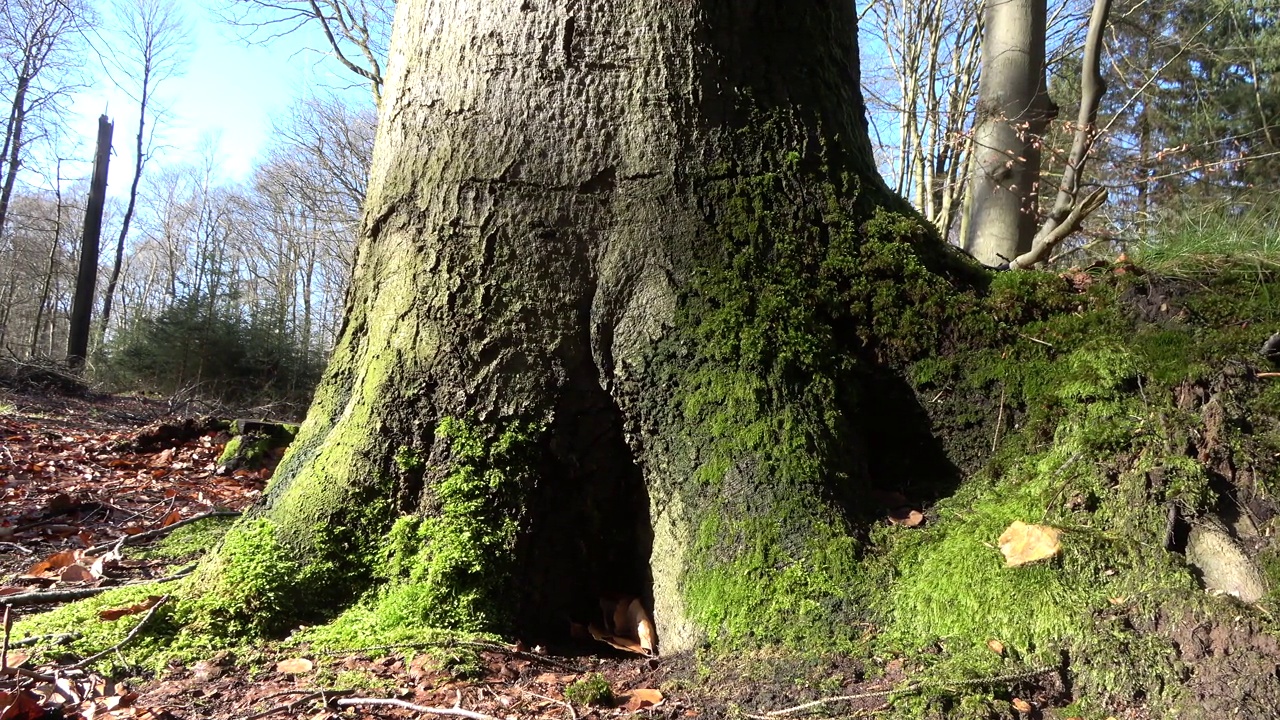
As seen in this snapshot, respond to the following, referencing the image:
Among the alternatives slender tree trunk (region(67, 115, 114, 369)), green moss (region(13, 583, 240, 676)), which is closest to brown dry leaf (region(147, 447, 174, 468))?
green moss (region(13, 583, 240, 676))

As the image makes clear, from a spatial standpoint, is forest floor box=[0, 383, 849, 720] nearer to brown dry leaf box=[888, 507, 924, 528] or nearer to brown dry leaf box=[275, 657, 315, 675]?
brown dry leaf box=[275, 657, 315, 675]

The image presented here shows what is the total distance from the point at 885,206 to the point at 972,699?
1768 millimetres

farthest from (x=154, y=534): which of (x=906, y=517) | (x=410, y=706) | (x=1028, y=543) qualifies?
(x=1028, y=543)

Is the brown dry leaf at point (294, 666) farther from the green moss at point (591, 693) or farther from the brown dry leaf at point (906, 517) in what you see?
the brown dry leaf at point (906, 517)

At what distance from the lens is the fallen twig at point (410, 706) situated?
1.70 meters

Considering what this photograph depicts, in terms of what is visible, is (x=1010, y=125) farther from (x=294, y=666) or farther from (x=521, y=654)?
(x=294, y=666)

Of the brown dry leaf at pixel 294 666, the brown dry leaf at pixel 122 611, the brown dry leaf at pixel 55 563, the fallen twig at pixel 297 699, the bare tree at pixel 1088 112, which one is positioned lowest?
the brown dry leaf at pixel 55 563

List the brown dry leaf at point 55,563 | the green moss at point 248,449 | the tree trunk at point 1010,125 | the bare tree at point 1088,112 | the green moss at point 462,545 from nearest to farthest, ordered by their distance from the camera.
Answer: the green moss at point 462,545 < the brown dry leaf at point 55,563 < the bare tree at point 1088,112 < the green moss at point 248,449 < the tree trunk at point 1010,125

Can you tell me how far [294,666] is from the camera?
2004mm

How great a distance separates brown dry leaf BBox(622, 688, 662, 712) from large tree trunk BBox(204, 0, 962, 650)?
0.83ft

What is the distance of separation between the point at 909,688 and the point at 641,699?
656 mm

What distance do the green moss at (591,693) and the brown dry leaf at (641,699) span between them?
51 mm

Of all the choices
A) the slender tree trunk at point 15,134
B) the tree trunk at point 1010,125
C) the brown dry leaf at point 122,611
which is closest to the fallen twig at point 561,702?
the brown dry leaf at point 122,611

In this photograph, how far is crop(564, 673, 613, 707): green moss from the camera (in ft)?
5.96
